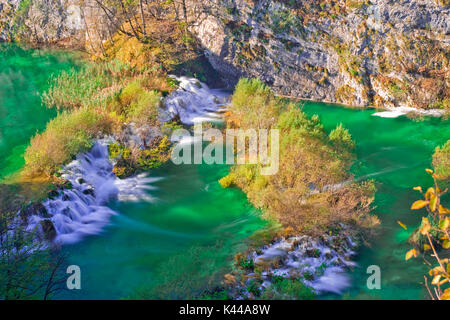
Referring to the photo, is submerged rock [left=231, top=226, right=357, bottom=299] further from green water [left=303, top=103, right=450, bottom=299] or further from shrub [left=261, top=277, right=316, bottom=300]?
green water [left=303, top=103, right=450, bottom=299]

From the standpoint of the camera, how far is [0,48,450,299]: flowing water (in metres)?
9.97

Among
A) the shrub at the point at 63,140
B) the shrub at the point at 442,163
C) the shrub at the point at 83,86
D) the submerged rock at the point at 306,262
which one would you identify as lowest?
the submerged rock at the point at 306,262

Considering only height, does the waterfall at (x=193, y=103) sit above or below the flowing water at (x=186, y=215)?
above

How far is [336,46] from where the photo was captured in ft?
70.3

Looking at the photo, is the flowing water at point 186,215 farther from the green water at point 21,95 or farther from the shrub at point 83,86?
the shrub at point 83,86

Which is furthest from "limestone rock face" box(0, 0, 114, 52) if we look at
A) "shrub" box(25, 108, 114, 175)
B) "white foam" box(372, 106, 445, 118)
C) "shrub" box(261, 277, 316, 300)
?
"shrub" box(261, 277, 316, 300)

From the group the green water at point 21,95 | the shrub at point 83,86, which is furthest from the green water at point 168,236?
the shrub at point 83,86

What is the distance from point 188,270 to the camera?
9891 mm

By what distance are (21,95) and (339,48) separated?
49.1 feet

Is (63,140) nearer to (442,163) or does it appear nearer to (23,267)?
(23,267)

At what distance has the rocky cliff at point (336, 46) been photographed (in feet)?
66.8

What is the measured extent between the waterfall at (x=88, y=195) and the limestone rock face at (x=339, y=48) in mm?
9894

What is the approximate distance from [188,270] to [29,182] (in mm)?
5589

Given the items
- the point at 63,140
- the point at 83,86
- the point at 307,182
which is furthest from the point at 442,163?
the point at 83,86
